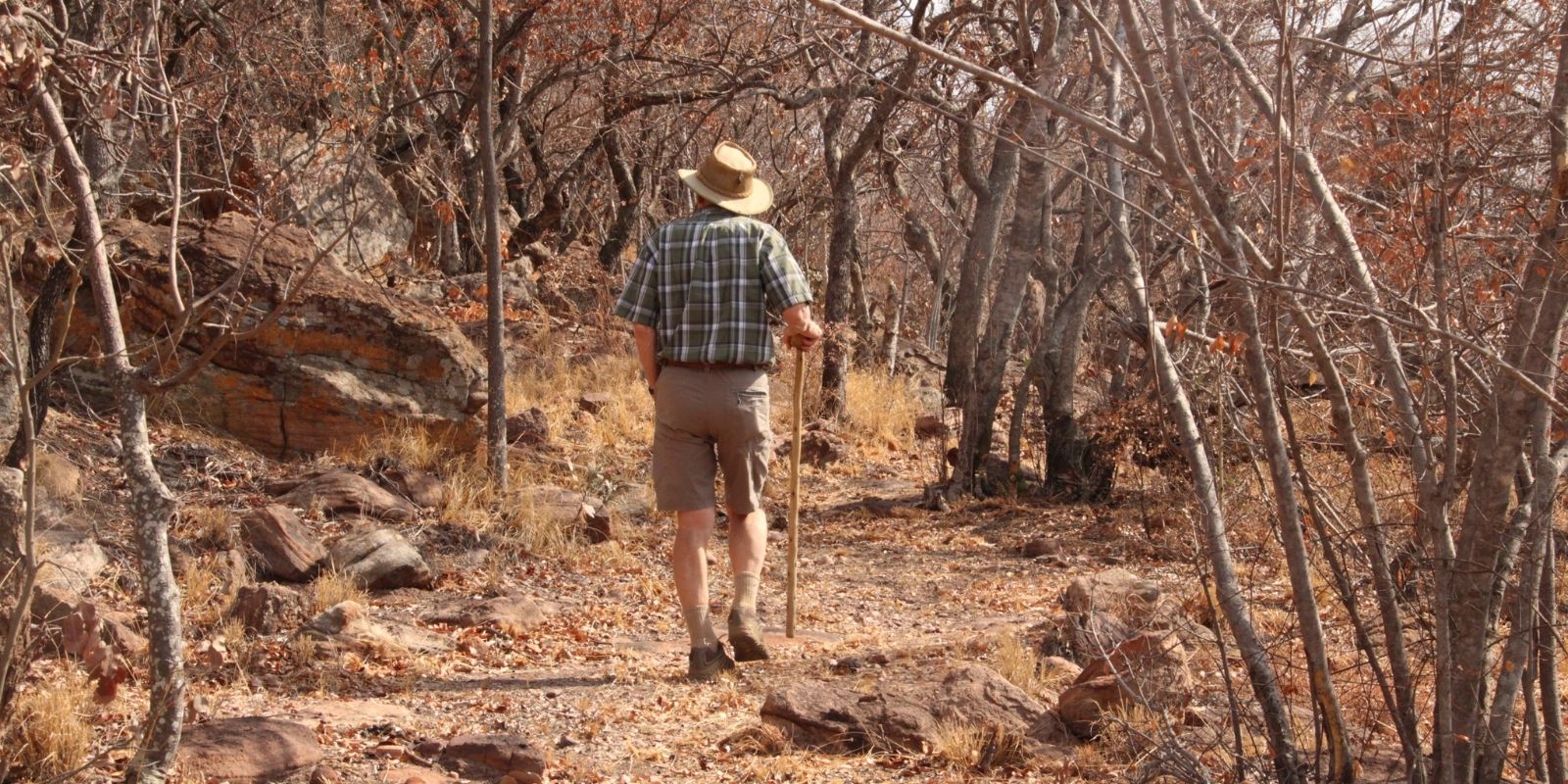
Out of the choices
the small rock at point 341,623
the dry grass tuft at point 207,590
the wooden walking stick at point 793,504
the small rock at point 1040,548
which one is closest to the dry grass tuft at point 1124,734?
the wooden walking stick at point 793,504

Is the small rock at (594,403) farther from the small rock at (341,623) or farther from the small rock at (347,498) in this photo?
the small rock at (341,623)

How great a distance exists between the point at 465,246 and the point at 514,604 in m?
8.64

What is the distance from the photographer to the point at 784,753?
4.27 m

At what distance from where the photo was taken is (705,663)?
5.10 metres

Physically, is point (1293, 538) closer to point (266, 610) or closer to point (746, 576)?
point (746, 576)

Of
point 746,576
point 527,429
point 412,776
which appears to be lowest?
point 412,776

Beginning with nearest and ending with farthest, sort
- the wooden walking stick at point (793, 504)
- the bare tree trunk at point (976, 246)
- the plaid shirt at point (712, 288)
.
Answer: the plaid shirt at point (712, 288) < the wooden walking stick at point (793, 504) < the bare tree trunk at point (976, 246)

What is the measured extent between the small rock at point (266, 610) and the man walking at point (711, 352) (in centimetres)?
153

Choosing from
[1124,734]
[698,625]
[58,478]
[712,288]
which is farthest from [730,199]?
[58,478]

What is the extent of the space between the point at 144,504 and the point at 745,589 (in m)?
2.31

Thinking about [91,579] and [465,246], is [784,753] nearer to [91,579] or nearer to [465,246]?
[91,579]

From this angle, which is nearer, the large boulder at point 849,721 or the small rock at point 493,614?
the large boulder at point 849,721

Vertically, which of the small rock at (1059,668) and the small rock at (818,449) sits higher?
the small rock at (818,449)

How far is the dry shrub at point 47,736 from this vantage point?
3.75 m
